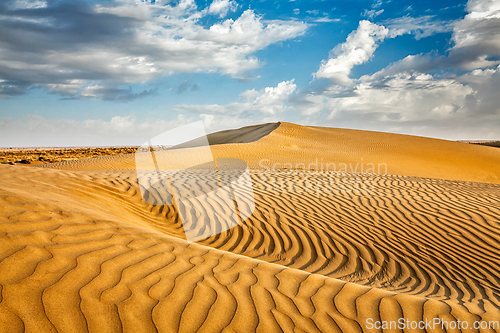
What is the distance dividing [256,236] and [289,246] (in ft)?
2.04

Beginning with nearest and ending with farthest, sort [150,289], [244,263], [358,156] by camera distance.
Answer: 1. [150,289]
2. [244,263]
3. [358,156]

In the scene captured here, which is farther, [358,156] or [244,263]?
[358,156]

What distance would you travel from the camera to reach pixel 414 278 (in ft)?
13.3

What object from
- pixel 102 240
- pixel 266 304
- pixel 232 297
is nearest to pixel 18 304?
pixel 102 240

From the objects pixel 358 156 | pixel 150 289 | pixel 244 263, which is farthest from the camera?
pixel 358 156

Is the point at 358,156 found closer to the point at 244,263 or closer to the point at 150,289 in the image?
the point at 244,263

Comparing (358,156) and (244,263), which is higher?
(358,156)

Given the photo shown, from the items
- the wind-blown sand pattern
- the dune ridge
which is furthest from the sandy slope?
the dune ridge

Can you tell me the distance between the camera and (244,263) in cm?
307

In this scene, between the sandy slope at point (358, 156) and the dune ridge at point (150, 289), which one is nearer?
the dune ridge at point (150, 289)

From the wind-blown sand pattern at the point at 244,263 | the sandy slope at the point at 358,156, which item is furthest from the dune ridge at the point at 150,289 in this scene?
the sandy slope at the point at 358,156

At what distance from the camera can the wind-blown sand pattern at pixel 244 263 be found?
81.7 inches

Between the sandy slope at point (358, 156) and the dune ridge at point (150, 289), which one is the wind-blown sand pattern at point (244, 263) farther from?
the sandy slope at point (358, 156)

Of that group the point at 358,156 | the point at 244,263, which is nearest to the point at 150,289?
the point at 244,263
